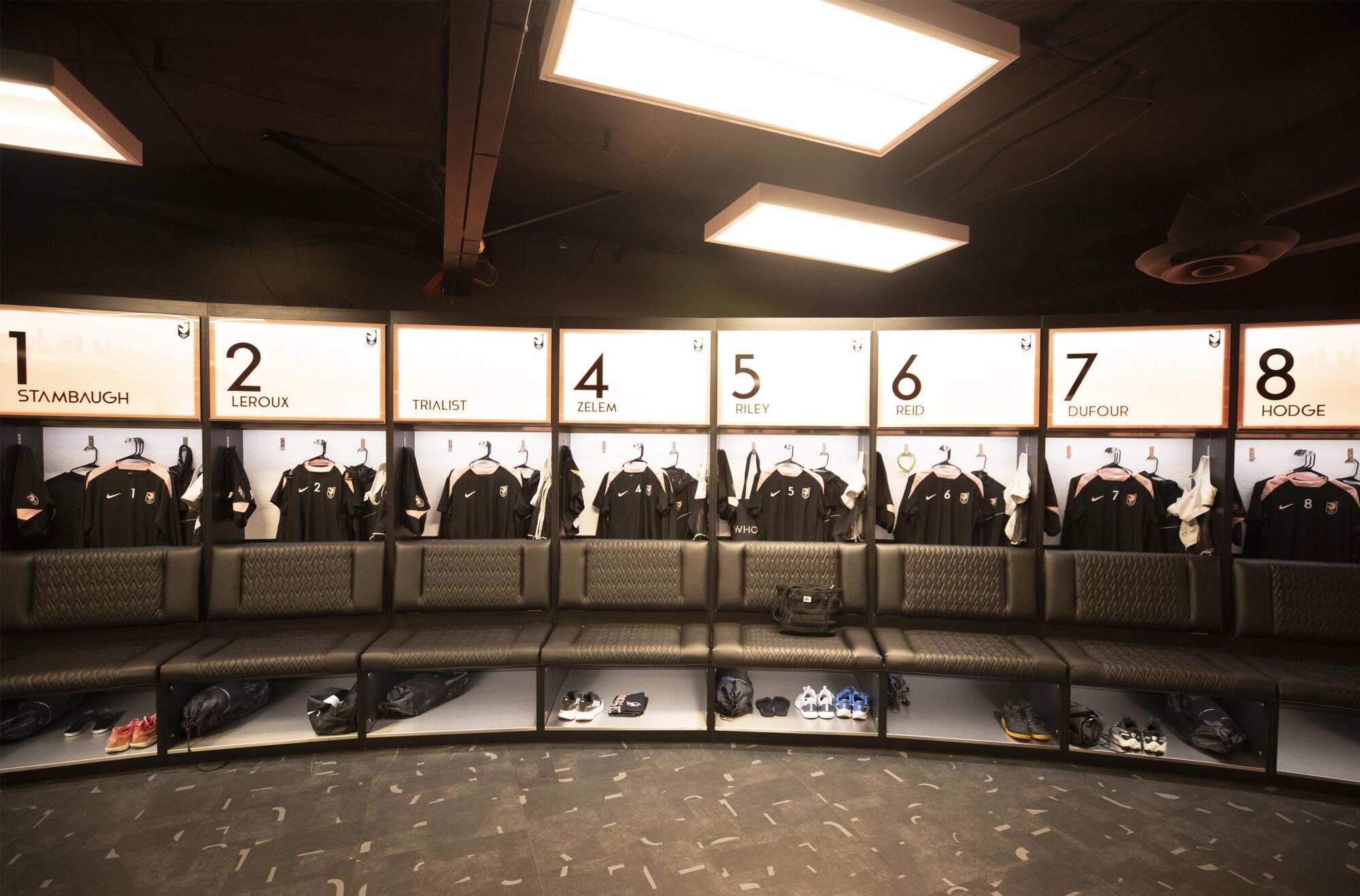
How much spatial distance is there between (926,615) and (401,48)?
392 cm

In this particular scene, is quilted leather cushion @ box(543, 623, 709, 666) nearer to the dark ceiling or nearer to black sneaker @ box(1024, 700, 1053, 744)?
black sneaker @ box(1024, 700, 1053, 744)

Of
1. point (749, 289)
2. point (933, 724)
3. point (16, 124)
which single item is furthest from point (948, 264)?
point (16, 124)

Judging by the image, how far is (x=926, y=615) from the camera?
364 centimetres

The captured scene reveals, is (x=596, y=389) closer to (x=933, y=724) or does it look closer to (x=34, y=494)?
(x=933, y=724)

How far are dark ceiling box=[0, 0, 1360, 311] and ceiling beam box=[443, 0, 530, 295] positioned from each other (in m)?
0.07

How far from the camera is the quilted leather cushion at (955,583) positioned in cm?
357

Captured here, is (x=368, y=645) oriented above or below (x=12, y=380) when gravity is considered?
below

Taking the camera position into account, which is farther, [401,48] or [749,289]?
[749,289]

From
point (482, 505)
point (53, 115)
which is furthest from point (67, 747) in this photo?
point (53, 115)

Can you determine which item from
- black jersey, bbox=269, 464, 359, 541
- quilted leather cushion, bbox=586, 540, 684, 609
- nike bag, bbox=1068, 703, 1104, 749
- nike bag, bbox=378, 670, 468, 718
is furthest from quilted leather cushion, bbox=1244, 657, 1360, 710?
black jersey, bbox=269, 464, 359, 541

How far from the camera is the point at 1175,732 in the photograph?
318 cm

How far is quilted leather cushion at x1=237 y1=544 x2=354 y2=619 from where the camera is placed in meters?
3.45

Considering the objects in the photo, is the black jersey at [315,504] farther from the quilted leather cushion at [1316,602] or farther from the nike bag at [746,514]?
the quilted leather cushion at [1316,602]

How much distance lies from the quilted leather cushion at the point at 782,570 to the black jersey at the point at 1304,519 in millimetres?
2356
